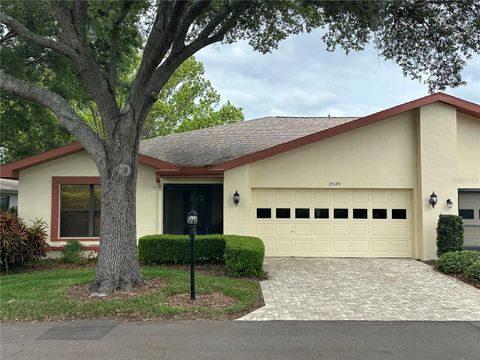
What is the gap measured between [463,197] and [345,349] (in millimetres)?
10208

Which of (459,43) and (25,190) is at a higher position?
(459,43)

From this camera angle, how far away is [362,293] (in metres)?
9.03

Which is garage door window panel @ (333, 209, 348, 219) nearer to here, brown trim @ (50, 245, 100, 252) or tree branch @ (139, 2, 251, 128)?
tree branch @ (139, 2, 251, 128)

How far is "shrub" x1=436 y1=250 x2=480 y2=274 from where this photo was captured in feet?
36.2

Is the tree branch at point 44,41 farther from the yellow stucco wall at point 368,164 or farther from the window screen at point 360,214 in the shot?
the window screen at point 360,214

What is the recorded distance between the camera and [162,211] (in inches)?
547

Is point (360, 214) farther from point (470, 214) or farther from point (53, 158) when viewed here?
point (53, 158)

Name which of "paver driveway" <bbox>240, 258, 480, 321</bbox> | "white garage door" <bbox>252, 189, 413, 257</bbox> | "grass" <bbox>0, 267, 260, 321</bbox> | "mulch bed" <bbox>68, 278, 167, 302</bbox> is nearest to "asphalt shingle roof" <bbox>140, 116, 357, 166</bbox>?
"white garage door" <bbox>252, 189, 413, 257</bbox>

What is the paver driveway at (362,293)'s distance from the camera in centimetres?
749

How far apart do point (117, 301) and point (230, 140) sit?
32.9ft

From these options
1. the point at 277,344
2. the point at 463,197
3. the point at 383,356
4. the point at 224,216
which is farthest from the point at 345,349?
the point at 463,197

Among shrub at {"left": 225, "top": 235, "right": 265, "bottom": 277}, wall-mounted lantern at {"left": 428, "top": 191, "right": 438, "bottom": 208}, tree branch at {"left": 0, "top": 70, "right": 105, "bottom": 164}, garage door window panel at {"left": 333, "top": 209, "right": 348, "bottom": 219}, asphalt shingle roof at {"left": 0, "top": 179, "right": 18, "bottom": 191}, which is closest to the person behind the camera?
tree branch at {"left": 0, "top": 70, "right": 105, "bottom": 164}

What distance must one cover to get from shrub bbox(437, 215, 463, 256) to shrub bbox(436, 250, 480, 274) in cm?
73

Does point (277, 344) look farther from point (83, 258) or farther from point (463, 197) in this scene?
point (463, 197)
